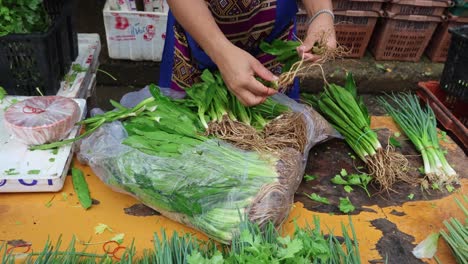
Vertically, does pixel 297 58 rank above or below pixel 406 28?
above

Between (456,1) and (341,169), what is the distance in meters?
3.43

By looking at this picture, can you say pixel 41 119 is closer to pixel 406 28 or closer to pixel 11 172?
pixel 11 172

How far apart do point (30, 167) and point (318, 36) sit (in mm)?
1322

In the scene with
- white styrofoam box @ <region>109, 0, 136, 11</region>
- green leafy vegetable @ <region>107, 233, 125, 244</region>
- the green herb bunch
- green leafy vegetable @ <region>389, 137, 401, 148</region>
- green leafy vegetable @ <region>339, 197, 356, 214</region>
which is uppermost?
the green herb bunch

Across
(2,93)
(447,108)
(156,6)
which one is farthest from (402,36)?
(2,93)

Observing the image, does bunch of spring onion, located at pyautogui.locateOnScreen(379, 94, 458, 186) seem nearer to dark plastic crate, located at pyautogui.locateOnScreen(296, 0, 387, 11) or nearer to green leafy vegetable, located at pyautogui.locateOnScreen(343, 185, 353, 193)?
green leafy vegetable, located at pyautogui.locateOnScreen(343, 185, 353, 193)

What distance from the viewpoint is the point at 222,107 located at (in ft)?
6.61

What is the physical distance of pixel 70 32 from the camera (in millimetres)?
2518

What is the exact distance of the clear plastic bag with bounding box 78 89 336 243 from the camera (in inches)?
64.4

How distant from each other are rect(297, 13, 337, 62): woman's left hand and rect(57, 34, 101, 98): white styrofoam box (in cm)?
121

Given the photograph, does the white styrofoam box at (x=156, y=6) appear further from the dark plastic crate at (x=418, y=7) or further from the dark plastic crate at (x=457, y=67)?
the dark plastic crate at (x=457, y=67)

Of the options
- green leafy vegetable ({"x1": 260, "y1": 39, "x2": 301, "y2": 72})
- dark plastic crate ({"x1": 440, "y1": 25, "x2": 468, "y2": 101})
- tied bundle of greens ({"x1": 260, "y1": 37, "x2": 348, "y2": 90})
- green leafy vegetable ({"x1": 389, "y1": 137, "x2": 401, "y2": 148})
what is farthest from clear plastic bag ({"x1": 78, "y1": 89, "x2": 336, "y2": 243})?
dark plastic crate ({"x1": 440, "y1": 25, "x2": 468, "y2": 101})

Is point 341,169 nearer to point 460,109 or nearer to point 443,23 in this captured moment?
point 460,109

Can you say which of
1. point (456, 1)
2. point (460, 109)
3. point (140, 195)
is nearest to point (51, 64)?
point (140, 195)
